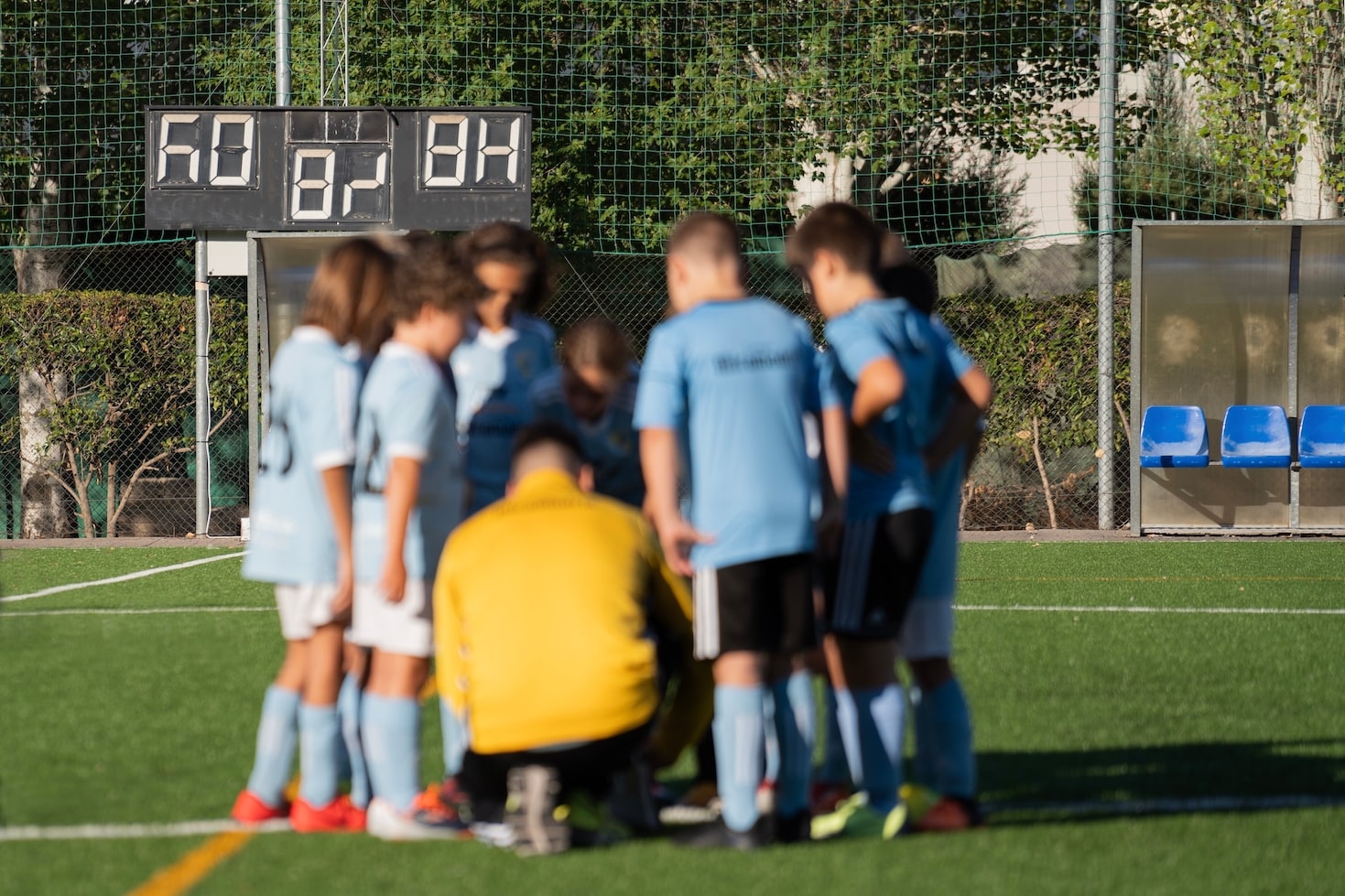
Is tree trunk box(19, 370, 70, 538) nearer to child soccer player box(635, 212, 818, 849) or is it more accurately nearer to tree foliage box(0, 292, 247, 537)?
tree foliage box(0, 292, 247, 537)

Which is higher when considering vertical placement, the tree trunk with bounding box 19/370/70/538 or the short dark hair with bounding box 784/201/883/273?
the short dark hair with bounding box 784/201/883/273

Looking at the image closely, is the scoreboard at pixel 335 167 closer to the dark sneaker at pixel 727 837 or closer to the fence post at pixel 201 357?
the fence post at pixel 201 357

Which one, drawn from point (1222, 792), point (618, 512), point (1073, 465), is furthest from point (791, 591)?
point (1073, 465)

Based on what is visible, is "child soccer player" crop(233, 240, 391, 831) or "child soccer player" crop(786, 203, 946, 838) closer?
"child soccer player" crop(786, 203, 946, 838)

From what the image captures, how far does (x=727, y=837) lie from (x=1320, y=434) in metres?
11.3

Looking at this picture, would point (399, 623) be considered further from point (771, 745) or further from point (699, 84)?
point (699, 84)

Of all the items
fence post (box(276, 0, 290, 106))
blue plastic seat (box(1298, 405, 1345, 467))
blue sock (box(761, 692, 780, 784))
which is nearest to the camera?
blue sock (box(761, 692, 780, 784))

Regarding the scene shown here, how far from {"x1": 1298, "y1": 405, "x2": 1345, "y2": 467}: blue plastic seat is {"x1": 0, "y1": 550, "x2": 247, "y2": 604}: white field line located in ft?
28.1

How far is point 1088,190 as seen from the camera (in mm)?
18594

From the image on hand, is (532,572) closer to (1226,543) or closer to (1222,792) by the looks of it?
(1222,792)

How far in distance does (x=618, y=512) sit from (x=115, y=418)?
495 inches

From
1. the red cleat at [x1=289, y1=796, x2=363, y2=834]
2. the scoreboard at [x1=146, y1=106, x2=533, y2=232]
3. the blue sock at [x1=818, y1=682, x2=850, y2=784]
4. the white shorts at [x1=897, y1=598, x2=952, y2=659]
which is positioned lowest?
the red cleat at [x1=289, y1=796, x2=363, y2=834]

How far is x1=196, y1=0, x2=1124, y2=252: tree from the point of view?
53.5ft

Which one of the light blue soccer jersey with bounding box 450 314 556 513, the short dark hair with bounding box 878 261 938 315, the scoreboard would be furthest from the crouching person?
the scoreboard
